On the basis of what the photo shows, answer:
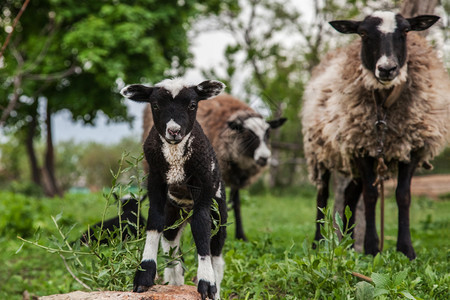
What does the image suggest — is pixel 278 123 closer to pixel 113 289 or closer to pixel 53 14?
pixel 113 289

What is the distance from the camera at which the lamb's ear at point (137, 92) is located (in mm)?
3084

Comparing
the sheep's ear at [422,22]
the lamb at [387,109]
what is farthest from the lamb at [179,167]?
the sheep's ear at [422,22]

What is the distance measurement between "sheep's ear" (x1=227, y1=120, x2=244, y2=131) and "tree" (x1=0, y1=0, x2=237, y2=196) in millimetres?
7141

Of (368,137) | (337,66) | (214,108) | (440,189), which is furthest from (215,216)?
(440,189)

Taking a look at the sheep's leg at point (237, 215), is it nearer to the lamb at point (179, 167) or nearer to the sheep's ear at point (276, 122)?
the sheep's ear at point (276, 122)

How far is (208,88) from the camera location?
312 centimetres

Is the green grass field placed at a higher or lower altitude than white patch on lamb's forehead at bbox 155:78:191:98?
lower

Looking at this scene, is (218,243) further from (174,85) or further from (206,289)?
(174,85)

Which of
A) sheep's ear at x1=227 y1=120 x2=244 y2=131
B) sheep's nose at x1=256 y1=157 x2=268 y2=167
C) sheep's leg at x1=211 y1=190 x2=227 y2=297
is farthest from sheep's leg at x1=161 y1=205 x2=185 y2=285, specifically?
sheep's ear at x1=227 y1=120 x2=244 y2=131

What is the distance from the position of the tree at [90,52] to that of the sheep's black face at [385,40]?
969cm

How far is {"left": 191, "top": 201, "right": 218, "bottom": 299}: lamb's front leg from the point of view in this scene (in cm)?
287

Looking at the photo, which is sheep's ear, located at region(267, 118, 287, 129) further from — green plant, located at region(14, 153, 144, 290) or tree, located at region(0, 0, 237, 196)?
tree, located at region(0, 0, 237, 196)

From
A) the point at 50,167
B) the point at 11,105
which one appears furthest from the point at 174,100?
the point at 50,167

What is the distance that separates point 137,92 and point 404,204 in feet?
10.5
